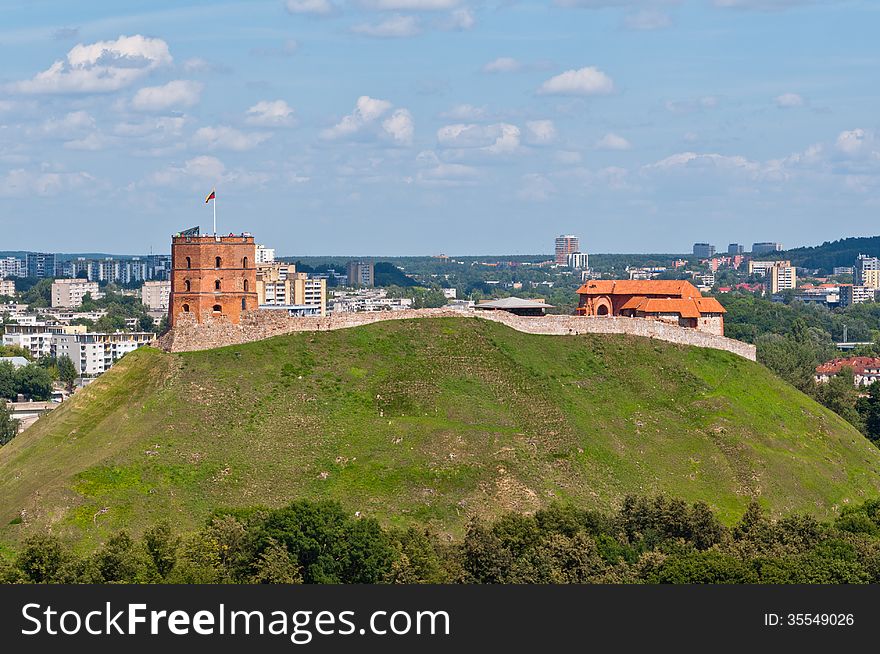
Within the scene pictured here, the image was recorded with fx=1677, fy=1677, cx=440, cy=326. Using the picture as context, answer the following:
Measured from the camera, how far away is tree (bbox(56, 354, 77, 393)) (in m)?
180

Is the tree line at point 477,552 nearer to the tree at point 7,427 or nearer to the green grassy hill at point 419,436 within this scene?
the green grassy hill at point 419,436

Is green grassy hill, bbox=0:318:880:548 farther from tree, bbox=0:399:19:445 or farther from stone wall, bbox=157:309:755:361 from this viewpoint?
tree, bbox=0:399:19:445

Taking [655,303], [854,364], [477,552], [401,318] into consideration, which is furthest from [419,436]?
[854,364]

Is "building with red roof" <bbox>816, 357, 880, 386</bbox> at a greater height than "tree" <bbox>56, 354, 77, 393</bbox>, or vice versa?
"building with red roof" <bbox>816, 357, 880, 386</bbox>

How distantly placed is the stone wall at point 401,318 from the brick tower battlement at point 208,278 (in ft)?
2.58

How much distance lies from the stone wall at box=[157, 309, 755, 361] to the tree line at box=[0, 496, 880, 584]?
14.8 metres

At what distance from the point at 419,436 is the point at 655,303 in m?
28.2

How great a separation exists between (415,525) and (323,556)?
608cm

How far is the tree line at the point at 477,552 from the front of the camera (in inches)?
2544

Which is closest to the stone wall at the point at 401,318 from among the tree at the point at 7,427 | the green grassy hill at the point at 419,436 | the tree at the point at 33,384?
the green grassy hill at the point at 419,436

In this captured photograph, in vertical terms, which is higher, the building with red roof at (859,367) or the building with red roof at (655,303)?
the building with red roof at (655,303)

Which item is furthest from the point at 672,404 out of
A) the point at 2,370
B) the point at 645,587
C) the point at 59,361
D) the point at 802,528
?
the point at 59,361

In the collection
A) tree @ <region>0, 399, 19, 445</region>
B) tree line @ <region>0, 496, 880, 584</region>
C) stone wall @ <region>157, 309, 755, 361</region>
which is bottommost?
tree @ <region>0, 399, 19, 445</region>

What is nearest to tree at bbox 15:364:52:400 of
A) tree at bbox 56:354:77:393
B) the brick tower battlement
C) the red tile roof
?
tree at bbox 56:354:77:393
